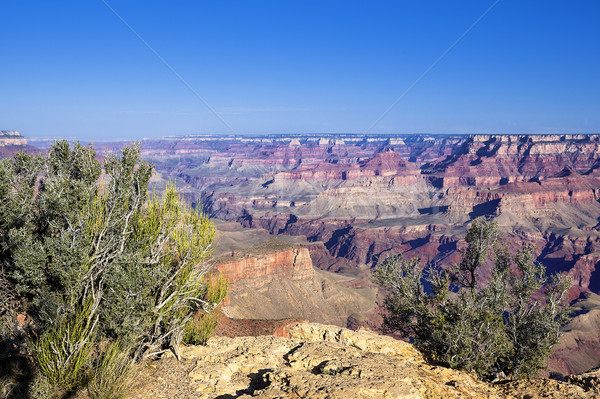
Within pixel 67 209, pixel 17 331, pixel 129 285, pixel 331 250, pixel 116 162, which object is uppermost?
pixel 116 162

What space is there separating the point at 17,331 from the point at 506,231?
176 meters

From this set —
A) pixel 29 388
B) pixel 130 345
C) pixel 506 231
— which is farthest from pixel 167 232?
pixel 506 231

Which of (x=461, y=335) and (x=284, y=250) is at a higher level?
(x=461, y=335)

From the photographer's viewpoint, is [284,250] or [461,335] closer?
[461,335]

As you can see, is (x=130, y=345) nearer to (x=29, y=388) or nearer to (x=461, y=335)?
(x=29, y=388)

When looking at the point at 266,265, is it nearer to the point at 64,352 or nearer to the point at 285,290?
the point at 285,290

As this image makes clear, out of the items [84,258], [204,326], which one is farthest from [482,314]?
[84,258]

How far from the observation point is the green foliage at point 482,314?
1611 cm

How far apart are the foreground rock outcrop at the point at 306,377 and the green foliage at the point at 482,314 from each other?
215cm

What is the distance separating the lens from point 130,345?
488 inches

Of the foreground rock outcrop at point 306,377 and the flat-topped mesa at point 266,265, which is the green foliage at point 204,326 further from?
the flat-topped mesa at point 266,265

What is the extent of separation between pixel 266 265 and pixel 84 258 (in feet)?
224

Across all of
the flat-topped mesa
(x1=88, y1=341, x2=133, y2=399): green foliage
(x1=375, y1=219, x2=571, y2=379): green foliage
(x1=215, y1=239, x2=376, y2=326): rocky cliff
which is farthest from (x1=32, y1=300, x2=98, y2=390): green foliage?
the flat-topped mesa

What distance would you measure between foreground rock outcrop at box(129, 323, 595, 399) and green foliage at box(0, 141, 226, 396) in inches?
67.5
